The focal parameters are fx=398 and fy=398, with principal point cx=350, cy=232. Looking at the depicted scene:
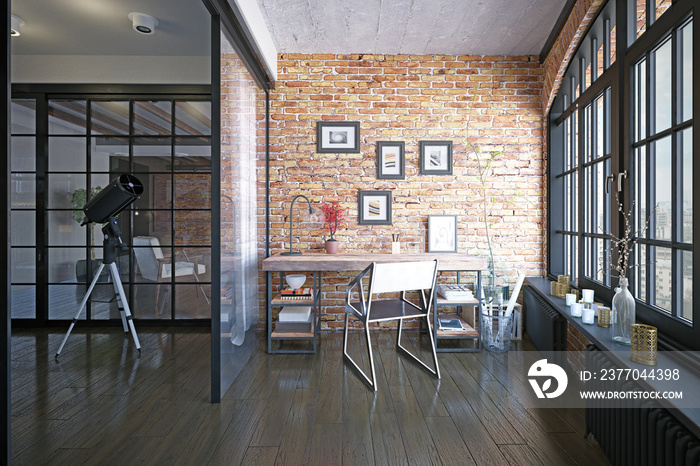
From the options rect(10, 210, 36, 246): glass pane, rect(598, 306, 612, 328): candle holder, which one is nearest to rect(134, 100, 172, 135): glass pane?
rect(10, 210, 36, 246): glass pane

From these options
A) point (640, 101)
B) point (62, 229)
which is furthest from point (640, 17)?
point (62, 229)

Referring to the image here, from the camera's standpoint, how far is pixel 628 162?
2.42 metres

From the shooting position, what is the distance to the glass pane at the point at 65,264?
4266 mm

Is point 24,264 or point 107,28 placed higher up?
point 107,28

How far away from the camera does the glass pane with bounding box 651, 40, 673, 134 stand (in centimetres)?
209

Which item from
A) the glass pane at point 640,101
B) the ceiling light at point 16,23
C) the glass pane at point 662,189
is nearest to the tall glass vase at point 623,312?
the glass pane at point 662,189

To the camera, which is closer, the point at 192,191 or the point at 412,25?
the point at 412,25

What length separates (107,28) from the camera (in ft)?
11.6

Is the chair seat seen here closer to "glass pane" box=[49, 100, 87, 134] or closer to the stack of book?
the stack of book

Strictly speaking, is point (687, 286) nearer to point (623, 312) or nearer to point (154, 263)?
point (623, 312)

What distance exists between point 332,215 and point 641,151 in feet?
8.35

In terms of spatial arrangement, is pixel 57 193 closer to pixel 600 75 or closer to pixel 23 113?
pixel 23 113

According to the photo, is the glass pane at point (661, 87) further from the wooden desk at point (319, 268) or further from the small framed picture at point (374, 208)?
the small framed picture at point (374, 208)

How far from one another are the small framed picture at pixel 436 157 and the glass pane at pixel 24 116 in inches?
161
